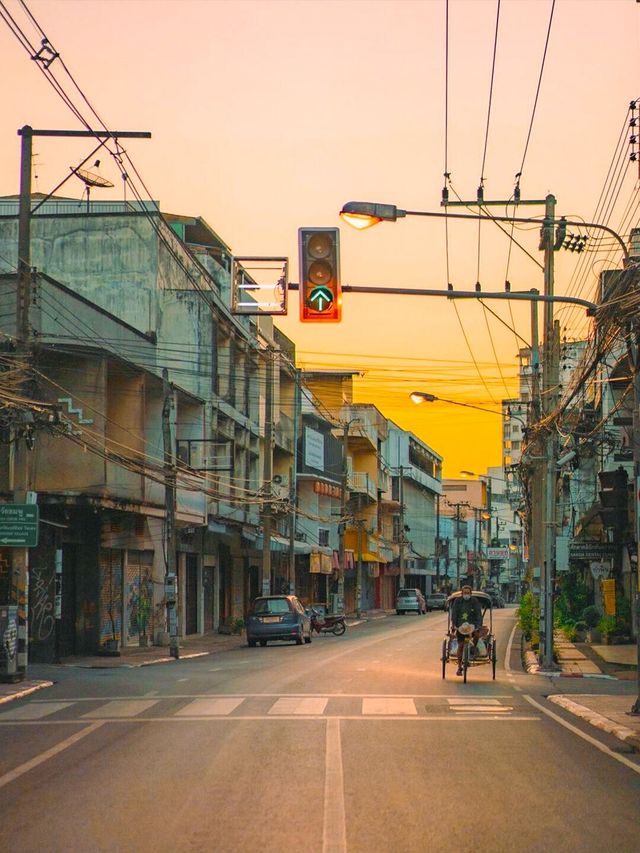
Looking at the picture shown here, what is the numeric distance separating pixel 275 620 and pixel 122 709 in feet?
73.7

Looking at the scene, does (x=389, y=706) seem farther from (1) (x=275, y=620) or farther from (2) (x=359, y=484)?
(2) (x=359, y=484)

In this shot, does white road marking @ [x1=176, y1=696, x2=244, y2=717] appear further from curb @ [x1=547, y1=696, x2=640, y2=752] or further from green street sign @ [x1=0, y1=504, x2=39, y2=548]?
green street sign @ [x1=0, y1=504, x2=39, y2=548]

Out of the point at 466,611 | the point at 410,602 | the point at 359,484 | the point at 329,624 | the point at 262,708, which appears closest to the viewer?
the point at 262,708

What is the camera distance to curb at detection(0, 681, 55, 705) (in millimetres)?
21000

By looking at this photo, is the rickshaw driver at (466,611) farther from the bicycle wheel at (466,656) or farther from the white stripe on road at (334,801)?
the white stripe on road at (334,801)

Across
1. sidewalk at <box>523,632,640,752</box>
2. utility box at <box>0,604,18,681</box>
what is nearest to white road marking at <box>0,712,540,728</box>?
sidewalk at <box>523,632,640,752</box>

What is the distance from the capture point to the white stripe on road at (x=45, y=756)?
38.1 ft

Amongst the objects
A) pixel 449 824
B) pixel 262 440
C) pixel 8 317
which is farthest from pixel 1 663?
pixel 262 440

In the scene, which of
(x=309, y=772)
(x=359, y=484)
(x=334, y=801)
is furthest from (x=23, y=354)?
(x=359, y=484)

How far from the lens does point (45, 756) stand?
13.1 m

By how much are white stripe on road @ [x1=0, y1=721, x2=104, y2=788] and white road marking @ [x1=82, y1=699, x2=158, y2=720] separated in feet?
3.70

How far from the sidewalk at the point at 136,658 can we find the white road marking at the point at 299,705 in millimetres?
5022

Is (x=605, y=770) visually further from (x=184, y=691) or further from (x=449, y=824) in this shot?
(x=184, y=691)

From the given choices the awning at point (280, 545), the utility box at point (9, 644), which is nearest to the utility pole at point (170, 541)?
the utility box at point (9, 644)
